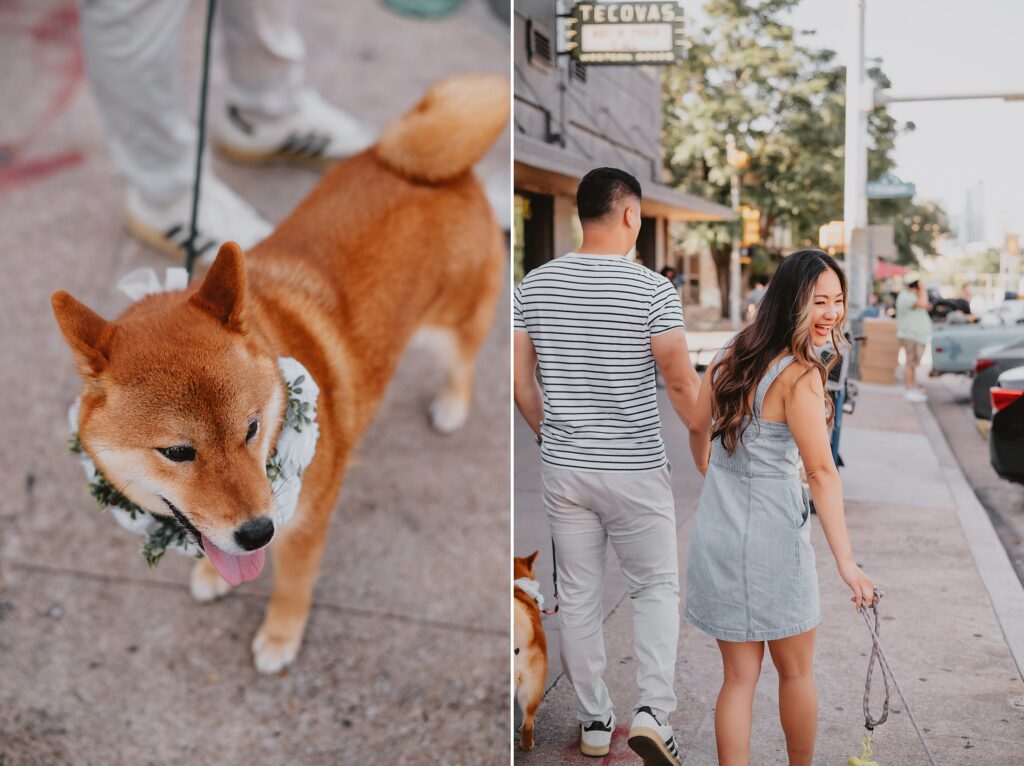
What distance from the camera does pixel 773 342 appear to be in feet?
5.75

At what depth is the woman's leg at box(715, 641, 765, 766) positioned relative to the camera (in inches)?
73.0

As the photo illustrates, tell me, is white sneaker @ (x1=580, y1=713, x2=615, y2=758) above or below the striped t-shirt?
below

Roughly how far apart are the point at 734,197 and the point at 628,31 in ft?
1.59

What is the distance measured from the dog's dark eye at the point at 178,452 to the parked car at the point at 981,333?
5.42 m

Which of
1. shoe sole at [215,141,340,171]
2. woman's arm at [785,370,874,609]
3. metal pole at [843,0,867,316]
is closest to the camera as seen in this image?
woman's arm at [785,370,874,609]

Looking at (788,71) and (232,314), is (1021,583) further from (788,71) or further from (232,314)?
(232,314)

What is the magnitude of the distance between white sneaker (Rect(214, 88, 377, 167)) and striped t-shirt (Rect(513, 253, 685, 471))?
139 cm

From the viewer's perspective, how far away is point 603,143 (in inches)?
87.0

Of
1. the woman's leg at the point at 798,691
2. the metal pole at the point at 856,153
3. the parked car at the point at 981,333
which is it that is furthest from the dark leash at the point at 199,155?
the parked car at the point at 981,333

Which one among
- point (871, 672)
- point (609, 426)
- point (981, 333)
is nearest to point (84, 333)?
point (609, 426)

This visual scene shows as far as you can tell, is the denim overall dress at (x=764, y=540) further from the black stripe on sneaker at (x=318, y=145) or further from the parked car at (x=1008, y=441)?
the black stripe on sneaker at (x=318, y=145)

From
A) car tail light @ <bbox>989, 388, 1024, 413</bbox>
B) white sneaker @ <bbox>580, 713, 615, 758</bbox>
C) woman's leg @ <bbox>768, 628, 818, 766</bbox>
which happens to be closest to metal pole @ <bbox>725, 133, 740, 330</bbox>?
woman's leg @ <bbox>768, 628, 818, 766</bbox>

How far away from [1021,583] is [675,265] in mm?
1213

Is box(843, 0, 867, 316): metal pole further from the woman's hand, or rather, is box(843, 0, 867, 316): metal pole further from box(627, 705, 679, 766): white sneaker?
box(627, 705, 679, 766): white sneaker
